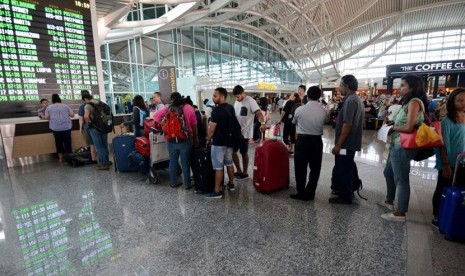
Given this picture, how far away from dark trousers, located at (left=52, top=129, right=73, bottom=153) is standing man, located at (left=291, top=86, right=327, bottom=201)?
18.5 feet

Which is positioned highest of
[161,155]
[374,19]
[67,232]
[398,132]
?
[374,19]

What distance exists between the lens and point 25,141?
19.6 feet

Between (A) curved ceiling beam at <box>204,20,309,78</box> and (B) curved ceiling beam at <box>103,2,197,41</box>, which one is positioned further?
(A) curved ceiling beam at <box>204,20,309,78</box>

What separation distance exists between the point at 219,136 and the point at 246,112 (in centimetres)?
100

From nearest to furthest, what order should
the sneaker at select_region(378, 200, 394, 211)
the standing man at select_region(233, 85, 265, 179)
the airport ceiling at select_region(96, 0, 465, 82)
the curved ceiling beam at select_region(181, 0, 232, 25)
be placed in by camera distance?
the sneaker at select_region(378, 200, 394, 211) < the standing man at select_region(233, 85, 265, 179) < the airport ceiling at select_region(96, 0, 465, 82) < the curved ceiling beam at select_region(181, 0, 232, 25)

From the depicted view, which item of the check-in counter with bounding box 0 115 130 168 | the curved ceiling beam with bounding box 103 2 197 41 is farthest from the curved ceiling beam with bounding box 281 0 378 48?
the check-in counter with bounding box 0 115 130 168

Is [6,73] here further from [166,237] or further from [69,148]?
[166,237]

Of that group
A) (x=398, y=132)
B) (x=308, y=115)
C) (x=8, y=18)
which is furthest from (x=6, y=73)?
(x=398, y=132)

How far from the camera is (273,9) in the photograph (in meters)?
18.7

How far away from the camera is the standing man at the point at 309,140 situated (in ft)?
10.6

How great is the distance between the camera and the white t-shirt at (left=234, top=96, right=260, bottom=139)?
166 inches

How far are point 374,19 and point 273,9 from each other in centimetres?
1523

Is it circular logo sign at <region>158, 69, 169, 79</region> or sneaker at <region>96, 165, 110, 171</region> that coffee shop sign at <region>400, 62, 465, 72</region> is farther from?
sneaker at <region>96, 165, 110, 171</region>

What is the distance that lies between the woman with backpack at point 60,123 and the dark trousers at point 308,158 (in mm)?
5533
